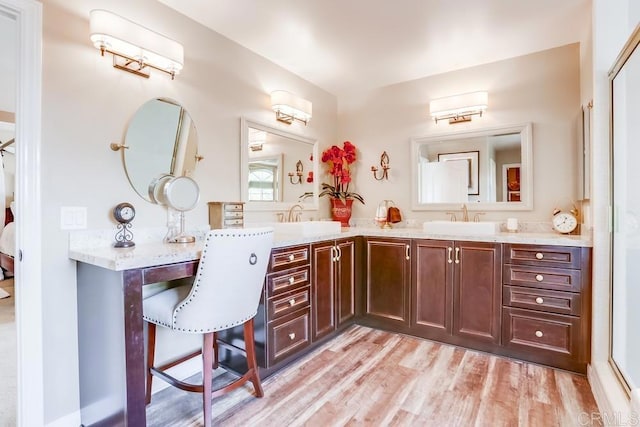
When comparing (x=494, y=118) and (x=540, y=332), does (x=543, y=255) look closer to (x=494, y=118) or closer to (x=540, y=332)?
(x=540, y=332)

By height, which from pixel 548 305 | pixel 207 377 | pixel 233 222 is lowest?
pixel 207 377

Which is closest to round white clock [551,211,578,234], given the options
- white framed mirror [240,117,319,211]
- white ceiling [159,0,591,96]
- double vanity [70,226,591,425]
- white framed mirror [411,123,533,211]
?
double vanity [70,226,591,425]

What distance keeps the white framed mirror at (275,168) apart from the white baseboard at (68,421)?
1605 millimetres

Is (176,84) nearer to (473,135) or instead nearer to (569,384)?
(473,135)

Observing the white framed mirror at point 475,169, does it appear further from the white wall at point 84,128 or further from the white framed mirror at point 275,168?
the white wall at point 84,128

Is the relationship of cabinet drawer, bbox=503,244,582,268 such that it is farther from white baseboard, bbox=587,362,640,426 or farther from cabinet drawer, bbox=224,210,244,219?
cabinet drawer, bbox=224,210,244,219

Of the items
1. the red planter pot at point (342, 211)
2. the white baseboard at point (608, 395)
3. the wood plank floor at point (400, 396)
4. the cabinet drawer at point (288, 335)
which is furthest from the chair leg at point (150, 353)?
the white baseboard at point (608, 395)

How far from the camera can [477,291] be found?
8.16 feet

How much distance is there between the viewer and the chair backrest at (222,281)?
59.7 inches

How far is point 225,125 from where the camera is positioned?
8.16 feet

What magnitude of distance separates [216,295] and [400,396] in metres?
1.25

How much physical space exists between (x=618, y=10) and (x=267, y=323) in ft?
9.13

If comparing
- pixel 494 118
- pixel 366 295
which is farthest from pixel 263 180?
pixel 494 118

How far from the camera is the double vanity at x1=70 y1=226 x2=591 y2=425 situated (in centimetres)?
143
